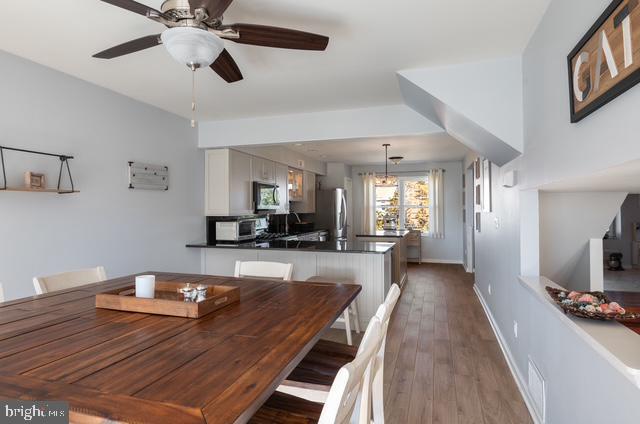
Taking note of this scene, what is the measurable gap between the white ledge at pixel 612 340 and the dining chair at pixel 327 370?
2.35 ft

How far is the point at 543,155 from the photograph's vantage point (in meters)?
1.95

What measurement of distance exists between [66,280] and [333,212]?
5.37 meters

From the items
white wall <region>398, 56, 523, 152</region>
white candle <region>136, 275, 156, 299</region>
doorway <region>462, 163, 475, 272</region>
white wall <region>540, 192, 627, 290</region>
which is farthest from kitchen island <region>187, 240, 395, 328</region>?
doorway <region>462, 163, 475, 272</region>

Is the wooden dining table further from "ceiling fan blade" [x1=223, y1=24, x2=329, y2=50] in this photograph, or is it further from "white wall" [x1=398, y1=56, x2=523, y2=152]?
"white wall" [x1=398, y1=56, x2=523, y2=152]

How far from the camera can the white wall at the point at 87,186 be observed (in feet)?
7.99

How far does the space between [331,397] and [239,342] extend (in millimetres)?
442

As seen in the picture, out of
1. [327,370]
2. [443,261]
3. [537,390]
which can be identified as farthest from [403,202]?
[327,370]

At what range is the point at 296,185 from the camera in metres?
6.36

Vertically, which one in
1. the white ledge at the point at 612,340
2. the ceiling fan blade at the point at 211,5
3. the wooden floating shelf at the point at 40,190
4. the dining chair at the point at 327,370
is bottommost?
the dining chair at the point at 327,370

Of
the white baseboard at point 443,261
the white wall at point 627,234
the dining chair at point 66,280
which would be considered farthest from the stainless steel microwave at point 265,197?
the white wall at point 627,234

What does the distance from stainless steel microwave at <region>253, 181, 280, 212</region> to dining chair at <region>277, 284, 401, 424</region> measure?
321 cm

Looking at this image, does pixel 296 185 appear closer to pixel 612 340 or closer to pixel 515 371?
pixel 515 371

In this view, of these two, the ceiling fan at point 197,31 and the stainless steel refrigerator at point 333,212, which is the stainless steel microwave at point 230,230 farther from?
the stainless steel refrigerator at point 333,212

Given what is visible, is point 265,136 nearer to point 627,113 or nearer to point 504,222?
point 504,222
